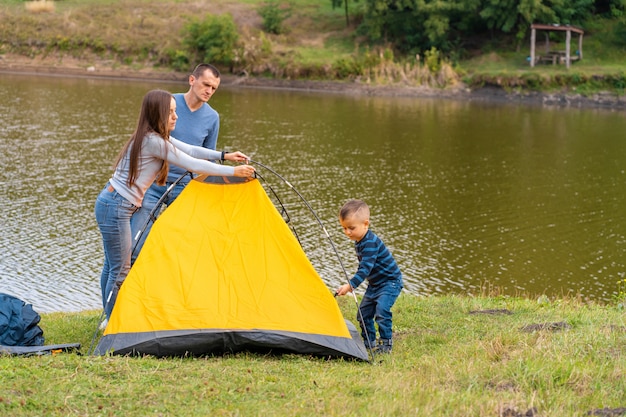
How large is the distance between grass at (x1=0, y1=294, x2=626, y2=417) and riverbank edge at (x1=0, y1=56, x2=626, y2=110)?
4109 cm

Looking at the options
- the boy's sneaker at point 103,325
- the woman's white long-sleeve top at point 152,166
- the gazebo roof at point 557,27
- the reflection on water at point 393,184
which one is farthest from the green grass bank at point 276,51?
the woman's white long-sleeve top at point 152,166

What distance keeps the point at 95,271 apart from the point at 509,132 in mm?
23969

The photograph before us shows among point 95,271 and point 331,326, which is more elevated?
point 331,326

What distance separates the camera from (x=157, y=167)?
24.5ft

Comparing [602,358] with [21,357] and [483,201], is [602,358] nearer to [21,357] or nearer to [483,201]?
[21,357]

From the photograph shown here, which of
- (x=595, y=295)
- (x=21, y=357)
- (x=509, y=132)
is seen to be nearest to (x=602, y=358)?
(x=21, y=357)

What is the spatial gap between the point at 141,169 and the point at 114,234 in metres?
0.66

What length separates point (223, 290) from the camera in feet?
25.4

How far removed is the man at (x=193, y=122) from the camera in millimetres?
8305

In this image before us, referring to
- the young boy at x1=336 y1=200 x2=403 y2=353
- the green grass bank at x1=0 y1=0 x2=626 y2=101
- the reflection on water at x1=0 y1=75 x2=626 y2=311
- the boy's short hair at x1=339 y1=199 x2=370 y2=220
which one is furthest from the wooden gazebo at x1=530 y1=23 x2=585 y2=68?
the boy's short hair at x1=339 y1=199 x2=370 y2=220

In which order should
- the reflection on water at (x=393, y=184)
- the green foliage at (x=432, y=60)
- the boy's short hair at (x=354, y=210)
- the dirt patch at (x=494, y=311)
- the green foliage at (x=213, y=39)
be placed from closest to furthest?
the boy's short hair at (x=354, y=210) → the dirt patch at (x=494, y=311) → the reflection on water at (x=393, y=184) → the green foliage at (x=432, y=60) → the green foliage at (x=213, y=39)

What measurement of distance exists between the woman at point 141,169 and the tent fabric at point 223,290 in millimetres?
327

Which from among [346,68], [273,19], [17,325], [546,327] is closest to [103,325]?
[17,325]

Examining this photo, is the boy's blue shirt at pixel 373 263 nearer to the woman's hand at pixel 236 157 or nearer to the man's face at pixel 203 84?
the woman's hand at pixel 236 157
